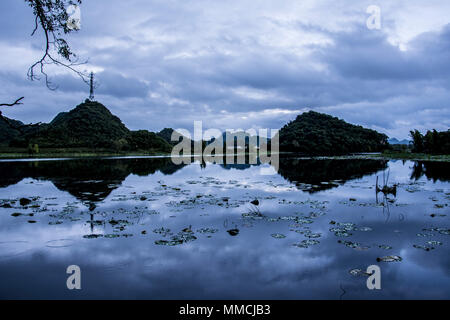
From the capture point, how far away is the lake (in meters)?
6.20

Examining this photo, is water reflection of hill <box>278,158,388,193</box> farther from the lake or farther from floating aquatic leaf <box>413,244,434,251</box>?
floating aquatic leaf <box>413,244,434,251</box>

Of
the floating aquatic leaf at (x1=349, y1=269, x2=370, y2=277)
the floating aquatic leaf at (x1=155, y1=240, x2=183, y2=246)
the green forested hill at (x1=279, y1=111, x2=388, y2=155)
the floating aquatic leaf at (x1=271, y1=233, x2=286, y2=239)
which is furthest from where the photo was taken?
the green forested hill at (x1=279, y1=111, x2=388, y2=155)

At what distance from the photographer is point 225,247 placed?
8547 mm

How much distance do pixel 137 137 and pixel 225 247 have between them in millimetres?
115174

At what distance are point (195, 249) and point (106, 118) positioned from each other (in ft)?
565

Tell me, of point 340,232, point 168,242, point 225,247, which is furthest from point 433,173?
point 168,242

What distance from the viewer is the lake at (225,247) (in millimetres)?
6203

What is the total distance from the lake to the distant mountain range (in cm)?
8667

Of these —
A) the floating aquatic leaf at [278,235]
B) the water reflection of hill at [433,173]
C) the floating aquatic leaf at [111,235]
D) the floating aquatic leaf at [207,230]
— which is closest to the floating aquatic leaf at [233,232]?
the floating aquatic leaf at [207,230]

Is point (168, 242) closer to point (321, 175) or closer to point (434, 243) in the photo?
point (434, 243)

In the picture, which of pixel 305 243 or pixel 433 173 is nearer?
pixel 305 243

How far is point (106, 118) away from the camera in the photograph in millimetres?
165875

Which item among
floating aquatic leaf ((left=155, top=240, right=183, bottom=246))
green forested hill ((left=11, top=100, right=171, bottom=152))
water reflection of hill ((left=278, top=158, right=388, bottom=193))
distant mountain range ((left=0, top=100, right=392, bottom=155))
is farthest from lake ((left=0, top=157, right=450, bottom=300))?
distant mountain range ((left=0, top=100, right=392, bottom=155))

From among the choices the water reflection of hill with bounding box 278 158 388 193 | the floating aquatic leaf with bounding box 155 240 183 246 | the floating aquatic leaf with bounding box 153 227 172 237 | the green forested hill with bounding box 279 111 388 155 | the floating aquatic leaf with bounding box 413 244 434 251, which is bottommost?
the floating aquatic leaf with bounding box 155 240 183 246
